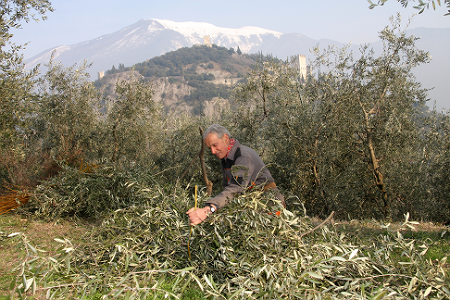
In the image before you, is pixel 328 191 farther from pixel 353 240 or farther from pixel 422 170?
pixel 353 240

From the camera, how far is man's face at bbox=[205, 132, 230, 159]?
341cm

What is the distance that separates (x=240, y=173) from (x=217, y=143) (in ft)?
1.75

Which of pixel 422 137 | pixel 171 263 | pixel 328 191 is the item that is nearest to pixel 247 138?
pixel 328 191

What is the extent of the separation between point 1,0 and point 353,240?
9502 mm

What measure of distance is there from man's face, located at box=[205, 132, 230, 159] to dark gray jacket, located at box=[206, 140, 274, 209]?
0.11 metres

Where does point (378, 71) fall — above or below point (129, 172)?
above

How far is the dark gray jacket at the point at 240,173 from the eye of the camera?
115 inches

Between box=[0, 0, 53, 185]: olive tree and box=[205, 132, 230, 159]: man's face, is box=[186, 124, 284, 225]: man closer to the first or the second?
box=[205, 132, 230, 159]: man's face

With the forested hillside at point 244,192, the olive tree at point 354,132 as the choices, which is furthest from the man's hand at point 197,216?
the olive tree at point 354,132

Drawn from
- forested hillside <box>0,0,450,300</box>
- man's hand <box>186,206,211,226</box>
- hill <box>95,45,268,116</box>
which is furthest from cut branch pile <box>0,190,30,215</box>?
hill <box>95,45,268,116</box>

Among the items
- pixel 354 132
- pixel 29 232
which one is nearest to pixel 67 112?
pixel 29 232

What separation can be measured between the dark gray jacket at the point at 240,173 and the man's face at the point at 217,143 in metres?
0.11

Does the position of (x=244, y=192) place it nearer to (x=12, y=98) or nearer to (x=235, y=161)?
(x=235, y=161)

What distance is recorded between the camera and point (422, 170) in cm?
990
